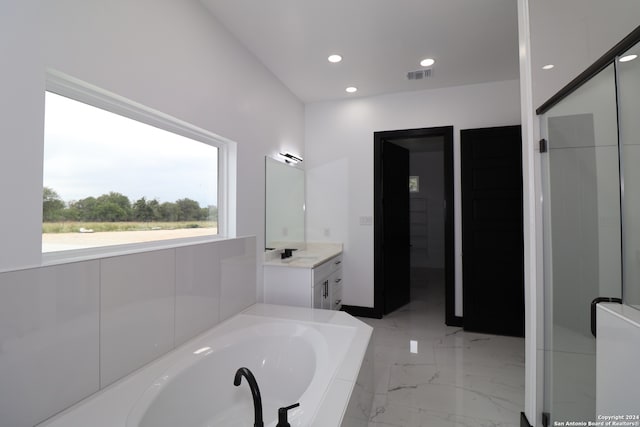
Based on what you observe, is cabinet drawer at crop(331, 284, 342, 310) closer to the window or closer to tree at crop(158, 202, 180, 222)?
the window

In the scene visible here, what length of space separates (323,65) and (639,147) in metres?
2.44

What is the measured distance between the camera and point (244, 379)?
180cm

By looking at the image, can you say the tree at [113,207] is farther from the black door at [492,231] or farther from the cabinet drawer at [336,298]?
the black door at [492,231]

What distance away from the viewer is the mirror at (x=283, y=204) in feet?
9.61

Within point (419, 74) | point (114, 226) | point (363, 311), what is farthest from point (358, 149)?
point (114, 226)

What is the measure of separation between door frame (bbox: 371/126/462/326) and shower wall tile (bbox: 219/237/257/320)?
62.5 inches

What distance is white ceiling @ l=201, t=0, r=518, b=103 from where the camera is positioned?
2.07 m

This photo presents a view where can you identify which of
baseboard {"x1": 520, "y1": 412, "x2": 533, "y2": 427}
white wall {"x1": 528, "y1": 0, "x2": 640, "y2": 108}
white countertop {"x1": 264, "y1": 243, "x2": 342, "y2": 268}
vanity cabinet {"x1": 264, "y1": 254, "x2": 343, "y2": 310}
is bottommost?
baseboard {"x1": 520, "y1": 412, "x2": 533, "y2": 427}

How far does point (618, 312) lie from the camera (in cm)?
111

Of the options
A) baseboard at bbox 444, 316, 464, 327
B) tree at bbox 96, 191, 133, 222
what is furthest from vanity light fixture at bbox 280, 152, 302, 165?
baseboard at bbox 444, 316, 464, 327

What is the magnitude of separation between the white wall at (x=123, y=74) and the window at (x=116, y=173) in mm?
118

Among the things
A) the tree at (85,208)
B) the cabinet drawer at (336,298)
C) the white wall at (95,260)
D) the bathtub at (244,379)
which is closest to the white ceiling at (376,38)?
the white wall at (95,260)

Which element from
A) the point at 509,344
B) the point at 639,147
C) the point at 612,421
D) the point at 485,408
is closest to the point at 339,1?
the point at 639,147

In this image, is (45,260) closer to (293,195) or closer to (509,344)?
(293,195)
